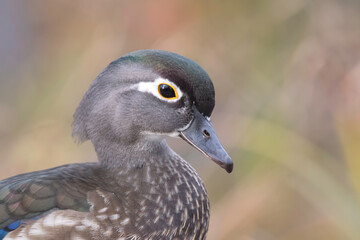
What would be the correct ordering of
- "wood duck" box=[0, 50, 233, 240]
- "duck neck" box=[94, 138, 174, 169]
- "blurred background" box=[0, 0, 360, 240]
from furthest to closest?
"blurred background" box=[0, 0, 360, 240] → "duck neck" box=[94, 138, 174, 169] → "wood duck" box=[0, 50, 233, 240]

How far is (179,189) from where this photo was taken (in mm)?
1681

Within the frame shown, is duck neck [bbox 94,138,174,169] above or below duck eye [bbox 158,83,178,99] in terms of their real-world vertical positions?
below

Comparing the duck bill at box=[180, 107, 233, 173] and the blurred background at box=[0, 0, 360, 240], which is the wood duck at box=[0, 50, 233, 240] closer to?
the duck bill at box=[180, 107, 233, 173]

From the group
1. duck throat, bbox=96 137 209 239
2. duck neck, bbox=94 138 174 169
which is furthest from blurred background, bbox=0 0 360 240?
duck neck, bbox=94 138 174 169

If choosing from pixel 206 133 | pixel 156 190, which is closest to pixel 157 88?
pixel 206 133

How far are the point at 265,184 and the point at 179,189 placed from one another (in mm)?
981

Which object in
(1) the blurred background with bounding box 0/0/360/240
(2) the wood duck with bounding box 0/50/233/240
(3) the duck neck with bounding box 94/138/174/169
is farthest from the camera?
(1) the blurred background with bounding box 0/0/360/240

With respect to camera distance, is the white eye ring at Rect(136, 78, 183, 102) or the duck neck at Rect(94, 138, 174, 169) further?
the duck neck at Rect(94, 138, 174, 169)

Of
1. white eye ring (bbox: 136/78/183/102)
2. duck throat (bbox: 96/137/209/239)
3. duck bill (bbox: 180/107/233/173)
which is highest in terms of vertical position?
white eye ring (bbox: 136/78/183/102)

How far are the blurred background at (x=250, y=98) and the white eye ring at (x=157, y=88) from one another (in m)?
0.88

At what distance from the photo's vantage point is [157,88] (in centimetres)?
160

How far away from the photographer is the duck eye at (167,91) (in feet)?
5.18

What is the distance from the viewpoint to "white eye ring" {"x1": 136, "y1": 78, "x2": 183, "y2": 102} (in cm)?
156

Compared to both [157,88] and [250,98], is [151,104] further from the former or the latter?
[250,98]
